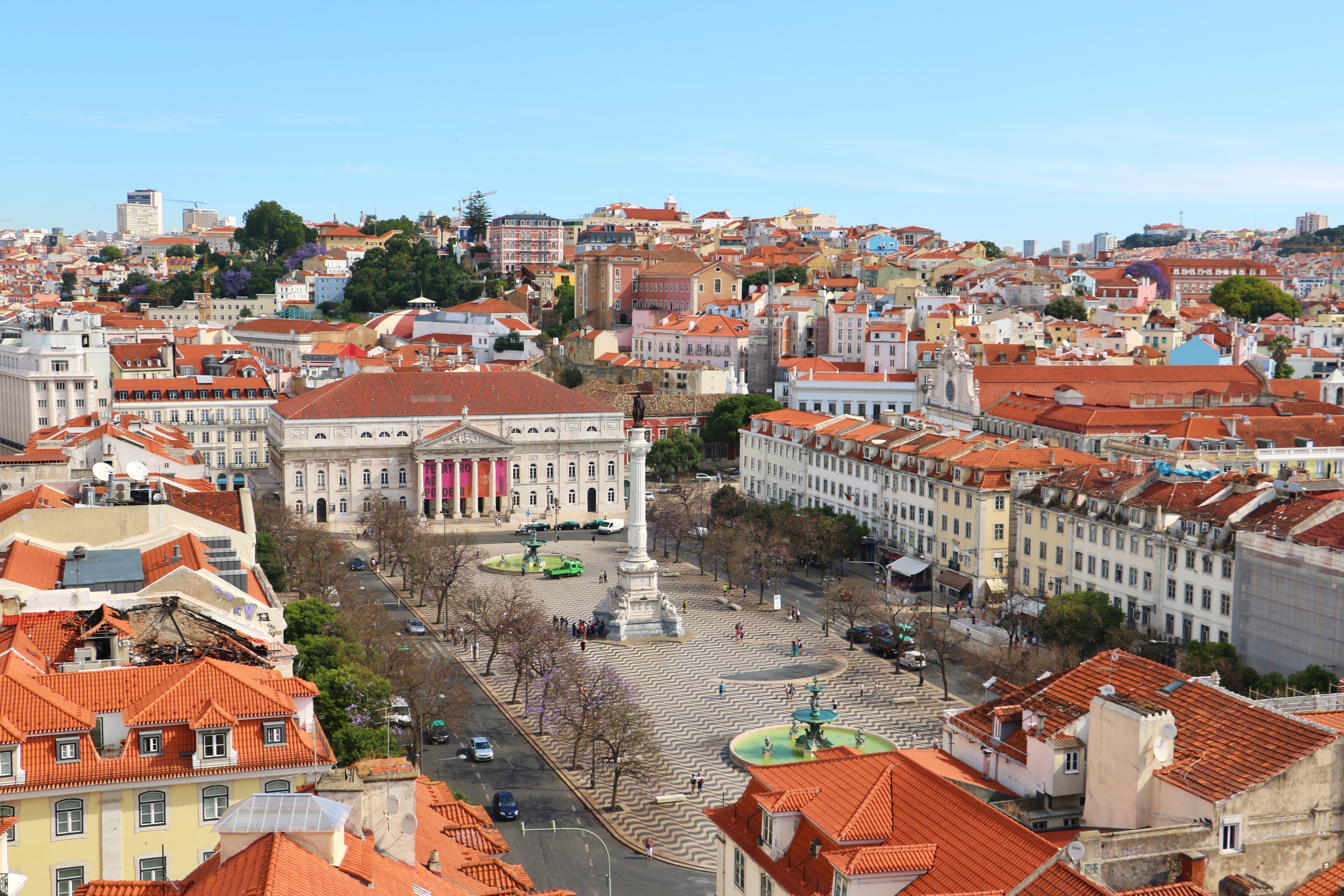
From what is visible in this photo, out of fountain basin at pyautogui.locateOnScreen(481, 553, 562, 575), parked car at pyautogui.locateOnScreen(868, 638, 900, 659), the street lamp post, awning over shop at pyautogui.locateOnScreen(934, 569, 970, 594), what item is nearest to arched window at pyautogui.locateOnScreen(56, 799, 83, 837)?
the street lamp post

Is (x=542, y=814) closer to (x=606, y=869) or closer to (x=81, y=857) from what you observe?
(x=606, y=869)

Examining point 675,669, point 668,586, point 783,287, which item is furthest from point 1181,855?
point 783,287

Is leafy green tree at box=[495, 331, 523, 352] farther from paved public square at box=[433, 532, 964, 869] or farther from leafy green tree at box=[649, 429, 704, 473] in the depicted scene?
paved public square at box=[433, 532, 964, 869]

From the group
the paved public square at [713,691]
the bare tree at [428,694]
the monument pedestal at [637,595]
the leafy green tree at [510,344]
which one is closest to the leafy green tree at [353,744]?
the bare tree at [428,694]

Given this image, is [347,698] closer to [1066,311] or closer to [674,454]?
[674,454]

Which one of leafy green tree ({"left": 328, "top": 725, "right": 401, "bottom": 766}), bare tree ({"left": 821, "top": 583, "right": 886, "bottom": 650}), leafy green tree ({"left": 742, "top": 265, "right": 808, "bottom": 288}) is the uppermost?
leafy green tree ({"left": 742, "top": 265, "right": 808, "bottom": 288})

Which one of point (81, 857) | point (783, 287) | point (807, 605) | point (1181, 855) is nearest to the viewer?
point (1181, 855)

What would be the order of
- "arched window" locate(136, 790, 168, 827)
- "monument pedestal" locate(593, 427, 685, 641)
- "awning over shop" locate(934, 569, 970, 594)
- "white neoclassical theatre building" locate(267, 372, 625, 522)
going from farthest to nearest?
"white neoclassical theatre building" locate(267, 372, 625, 522) → "awning over shop" locate(934, 569, 970, 594) → "monument pedestal" locate(593, 427, 685, 641) → "arched window" locate(136, 790, 168, 827)
